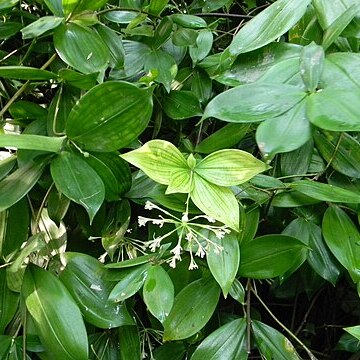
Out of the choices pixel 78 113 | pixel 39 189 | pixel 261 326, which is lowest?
pixel 261 326

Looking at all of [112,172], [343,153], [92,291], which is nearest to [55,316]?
[92,291]

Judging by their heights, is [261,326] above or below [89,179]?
below

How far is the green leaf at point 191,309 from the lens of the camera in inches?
21.8

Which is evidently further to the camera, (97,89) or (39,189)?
(39,189)

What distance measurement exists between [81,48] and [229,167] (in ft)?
0.74

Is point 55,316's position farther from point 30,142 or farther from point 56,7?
point 56,7

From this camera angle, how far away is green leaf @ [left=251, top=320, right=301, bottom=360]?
0.58m

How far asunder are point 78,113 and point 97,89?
0.10 ft

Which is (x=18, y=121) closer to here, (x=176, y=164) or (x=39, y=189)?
(x=39, y=189)

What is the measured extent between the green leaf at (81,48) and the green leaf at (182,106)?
0.12 meters

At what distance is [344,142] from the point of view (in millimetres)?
615

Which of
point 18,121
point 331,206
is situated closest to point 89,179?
point 18,121

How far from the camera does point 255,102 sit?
0.45m

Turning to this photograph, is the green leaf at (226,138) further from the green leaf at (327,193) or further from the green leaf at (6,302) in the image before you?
the green leaf at (6,302)
